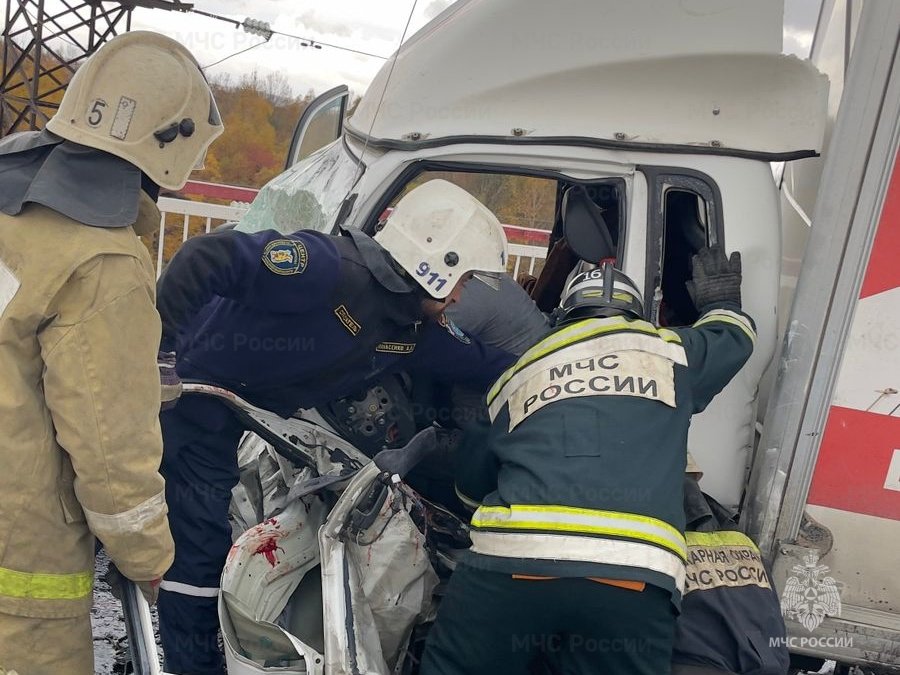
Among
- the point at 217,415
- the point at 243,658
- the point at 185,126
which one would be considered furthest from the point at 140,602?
the point at 185,126

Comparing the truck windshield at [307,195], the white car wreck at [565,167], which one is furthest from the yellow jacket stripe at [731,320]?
the truck windshield at [307,195]

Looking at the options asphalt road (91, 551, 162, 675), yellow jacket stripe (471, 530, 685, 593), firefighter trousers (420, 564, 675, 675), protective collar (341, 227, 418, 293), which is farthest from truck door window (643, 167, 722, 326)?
asphalt road (91, 551, 162, 675)

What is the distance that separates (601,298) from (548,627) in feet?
3.19

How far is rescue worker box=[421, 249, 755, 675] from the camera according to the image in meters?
2.11

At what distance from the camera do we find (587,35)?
2.85m

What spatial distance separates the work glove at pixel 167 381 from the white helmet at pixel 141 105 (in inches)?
21.7

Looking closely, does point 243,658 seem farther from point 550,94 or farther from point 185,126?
point 550,94

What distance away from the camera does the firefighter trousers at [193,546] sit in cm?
291

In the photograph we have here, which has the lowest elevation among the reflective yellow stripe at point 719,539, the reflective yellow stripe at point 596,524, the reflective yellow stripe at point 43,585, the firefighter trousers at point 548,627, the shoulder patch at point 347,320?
the firefighter trousers at point 548,627

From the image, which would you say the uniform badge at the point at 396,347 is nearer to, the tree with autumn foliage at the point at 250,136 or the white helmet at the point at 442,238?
the white helmet at the point at 442,238

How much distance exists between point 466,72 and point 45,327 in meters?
1.82

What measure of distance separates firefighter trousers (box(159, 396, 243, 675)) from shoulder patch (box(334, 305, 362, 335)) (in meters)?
0.58

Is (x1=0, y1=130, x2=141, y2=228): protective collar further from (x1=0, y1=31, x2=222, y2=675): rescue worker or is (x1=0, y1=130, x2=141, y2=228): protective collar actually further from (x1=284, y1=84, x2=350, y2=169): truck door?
(x1=284, y1=84, x2=350, y2=169): truck door

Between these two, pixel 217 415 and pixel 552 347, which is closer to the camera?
pixel 552 347
